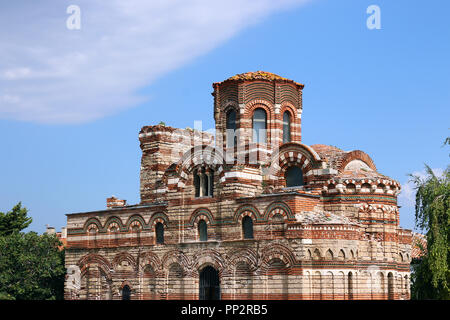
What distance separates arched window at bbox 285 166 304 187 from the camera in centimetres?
3062

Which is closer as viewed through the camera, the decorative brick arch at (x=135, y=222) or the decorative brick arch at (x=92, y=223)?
the decorative brick arch at (x=135, y=222)

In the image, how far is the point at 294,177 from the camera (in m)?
30.9

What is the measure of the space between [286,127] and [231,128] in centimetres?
274

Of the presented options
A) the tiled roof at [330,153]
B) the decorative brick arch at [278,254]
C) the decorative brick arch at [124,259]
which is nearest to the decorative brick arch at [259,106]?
the tiled roof at [330,153]

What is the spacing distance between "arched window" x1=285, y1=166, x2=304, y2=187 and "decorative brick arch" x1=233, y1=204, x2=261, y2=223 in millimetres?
3055

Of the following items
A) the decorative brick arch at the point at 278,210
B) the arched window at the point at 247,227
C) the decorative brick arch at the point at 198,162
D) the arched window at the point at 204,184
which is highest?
the decorative brick arch at the point at 198,162

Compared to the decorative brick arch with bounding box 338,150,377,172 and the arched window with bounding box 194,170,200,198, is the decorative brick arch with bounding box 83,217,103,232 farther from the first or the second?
the decorative brick arch with bounding box 338,150,377,172

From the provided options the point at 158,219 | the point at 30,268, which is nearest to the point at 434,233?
the point at 158,219

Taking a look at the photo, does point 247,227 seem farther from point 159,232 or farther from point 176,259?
point 159,232

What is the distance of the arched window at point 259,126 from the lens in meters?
32.8

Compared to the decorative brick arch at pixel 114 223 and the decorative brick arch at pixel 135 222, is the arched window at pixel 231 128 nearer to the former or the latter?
the decorative brick arch at pixel 135 222

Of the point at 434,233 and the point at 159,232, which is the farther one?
the point at 159,232

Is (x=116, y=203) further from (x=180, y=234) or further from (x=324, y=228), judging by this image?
(x=324, y=228)
